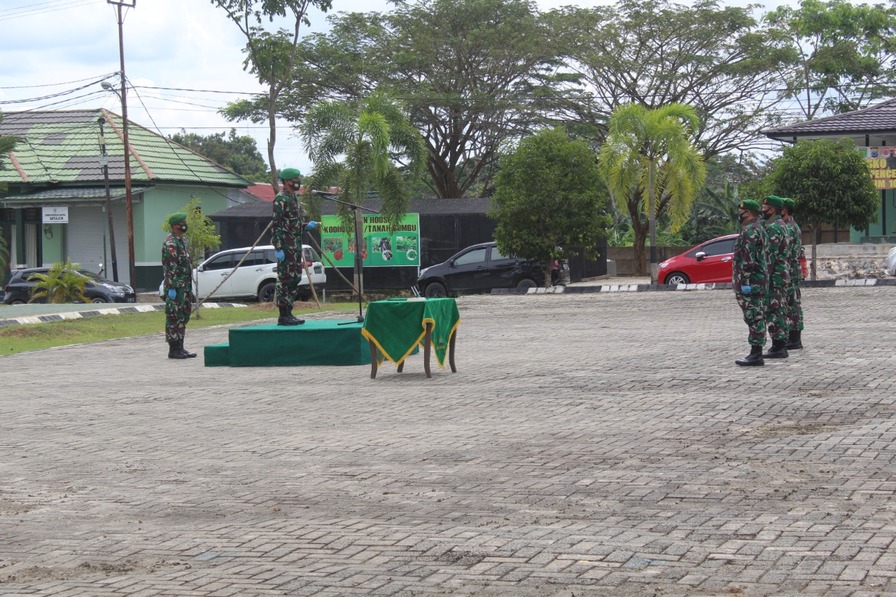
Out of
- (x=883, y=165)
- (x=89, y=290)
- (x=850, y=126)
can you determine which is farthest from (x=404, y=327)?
(x=850, y=126)

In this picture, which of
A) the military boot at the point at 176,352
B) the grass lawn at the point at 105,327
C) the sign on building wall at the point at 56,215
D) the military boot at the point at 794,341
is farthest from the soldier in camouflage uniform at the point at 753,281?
the sign on building wall at the point at 56,215

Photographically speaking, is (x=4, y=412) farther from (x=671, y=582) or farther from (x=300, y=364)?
(x=671, y=582)

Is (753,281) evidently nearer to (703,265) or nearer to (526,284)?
(703,265)

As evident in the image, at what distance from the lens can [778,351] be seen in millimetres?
13414

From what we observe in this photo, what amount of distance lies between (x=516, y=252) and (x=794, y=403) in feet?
68.1

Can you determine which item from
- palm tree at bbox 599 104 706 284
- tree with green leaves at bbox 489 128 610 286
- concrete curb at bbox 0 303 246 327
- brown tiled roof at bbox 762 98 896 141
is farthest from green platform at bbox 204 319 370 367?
brown tiled roof at bbox 762 98 896 141

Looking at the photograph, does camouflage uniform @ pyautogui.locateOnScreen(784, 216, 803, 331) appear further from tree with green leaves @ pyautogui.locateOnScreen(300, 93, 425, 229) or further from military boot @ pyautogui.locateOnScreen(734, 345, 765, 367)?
tree with green leaves @ pyautogui.locateOnScreen(300, 93, 425, 229)

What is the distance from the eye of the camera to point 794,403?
10102 millimetres

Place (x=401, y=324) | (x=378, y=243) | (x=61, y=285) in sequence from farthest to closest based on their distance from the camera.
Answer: (x=378, y=243) → (x=61, y=285) → (x=401, y=324)

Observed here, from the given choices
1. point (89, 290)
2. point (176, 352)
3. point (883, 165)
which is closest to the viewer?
point (176, 352)

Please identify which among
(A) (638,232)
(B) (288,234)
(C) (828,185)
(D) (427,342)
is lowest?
(D) (427,342)

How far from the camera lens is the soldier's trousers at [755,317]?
12.7 meters

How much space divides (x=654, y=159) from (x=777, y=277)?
20.6 m

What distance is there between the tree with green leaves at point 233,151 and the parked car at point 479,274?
41475 mm
